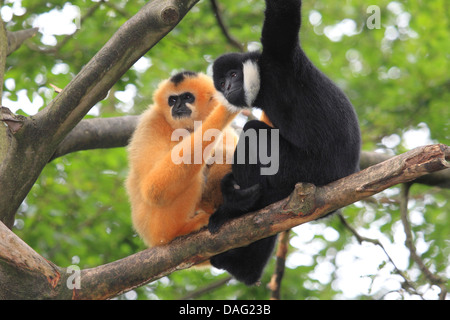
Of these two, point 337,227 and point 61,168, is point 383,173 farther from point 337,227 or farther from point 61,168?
point 61,168

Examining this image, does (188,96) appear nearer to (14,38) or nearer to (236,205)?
(236,205)

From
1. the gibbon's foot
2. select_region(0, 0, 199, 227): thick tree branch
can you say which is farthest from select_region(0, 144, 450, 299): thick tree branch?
select_region(0, 0, 199, 227): thick tree branch

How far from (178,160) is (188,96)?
4.95 ft

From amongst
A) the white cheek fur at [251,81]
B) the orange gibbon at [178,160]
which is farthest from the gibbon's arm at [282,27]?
the orange gibbon at [178,160]

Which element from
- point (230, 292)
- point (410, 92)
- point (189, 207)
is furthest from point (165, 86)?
point (410, 92)

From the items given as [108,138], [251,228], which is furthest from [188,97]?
[251,228]

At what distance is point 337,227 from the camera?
319 inches

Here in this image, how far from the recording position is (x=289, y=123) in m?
4.48

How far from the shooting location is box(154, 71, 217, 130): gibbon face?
5.84m

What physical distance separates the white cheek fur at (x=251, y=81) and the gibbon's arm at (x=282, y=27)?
0.25 meters

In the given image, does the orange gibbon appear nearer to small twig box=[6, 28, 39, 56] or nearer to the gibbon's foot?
the gibbon's foot

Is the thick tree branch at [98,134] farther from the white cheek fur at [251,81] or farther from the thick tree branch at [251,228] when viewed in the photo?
the white cheek fur at [251,81]

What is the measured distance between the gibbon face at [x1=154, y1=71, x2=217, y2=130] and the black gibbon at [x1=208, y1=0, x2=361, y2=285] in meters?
1.24
